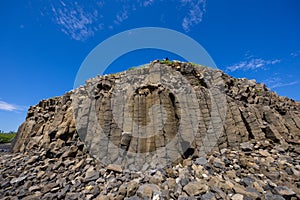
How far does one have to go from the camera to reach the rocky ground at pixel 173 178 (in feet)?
20.0

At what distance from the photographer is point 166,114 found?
10086 millimetres

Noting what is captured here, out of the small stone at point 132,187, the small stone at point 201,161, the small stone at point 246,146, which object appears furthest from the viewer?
the small stone at point 246,146

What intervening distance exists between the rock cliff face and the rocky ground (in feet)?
3.45

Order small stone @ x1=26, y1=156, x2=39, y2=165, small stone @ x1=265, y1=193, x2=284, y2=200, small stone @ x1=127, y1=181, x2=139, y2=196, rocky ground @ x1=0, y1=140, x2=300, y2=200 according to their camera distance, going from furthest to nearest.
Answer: small stone @ x1=26, y1=156, x2=39, y2=165, small stone @ x1=127, y1=181, x2=139, y2=196, rocky ground @ x1=0, y1=140, x2=300, y2=200, small stone @ x1=265, y1=193, x2=284, y2=200

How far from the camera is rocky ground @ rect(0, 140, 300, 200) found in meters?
6.11

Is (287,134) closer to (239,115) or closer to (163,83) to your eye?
(239,115)

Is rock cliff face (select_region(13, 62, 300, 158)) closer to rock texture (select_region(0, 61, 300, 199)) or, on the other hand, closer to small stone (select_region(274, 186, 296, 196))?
rock texture (select_region(0, 61, 300, 199))

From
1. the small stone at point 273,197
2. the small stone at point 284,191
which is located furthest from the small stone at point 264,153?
the small stone at point 273,197

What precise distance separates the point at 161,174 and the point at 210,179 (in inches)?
91.3

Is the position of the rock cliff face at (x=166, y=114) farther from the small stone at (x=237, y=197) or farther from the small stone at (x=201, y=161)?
the small stone at (x=237, y=197)

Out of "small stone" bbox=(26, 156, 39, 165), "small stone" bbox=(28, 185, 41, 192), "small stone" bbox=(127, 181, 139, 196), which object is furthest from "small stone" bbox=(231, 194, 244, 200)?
"small stone" bbox=(26, 156, 39, 165)

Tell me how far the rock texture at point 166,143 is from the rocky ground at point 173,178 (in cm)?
5

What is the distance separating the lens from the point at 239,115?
37.3 feet

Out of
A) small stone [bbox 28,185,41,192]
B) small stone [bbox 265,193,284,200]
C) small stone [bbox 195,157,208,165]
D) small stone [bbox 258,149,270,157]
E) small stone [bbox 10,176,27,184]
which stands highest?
small stone [bbox 258,149,270,157]
